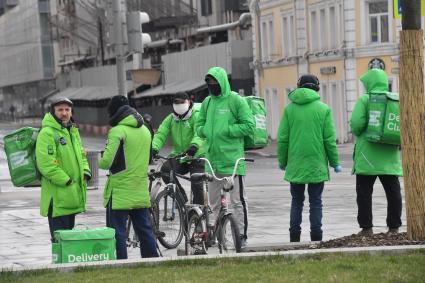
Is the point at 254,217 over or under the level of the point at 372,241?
under

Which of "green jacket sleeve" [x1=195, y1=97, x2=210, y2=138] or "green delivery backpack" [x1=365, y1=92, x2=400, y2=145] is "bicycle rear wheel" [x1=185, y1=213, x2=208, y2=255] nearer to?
"green jacket sleeve" [x1=195, y1=97, x2=210, y2=138]

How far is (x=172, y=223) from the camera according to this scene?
44.7 feet

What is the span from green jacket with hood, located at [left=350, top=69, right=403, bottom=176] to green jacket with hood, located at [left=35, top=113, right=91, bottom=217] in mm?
2955

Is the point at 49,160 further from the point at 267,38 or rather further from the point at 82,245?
the point at 267,38

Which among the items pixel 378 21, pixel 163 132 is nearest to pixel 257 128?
pixel 163 132

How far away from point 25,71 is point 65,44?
22.1 m

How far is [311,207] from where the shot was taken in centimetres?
1264

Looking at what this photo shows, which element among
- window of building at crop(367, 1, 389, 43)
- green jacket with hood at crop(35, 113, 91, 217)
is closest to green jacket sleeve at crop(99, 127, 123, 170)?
green jacket with hood at crop(35, 113, 91, 217)

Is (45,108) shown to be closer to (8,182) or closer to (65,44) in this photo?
(65,44)

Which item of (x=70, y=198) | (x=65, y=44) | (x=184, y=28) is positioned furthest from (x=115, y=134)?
(x=65, y=44)

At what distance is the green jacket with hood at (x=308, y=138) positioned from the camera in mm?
12562

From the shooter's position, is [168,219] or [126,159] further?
[168,219]

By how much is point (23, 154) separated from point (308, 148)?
110 inches

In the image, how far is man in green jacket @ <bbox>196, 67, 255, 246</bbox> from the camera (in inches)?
500
